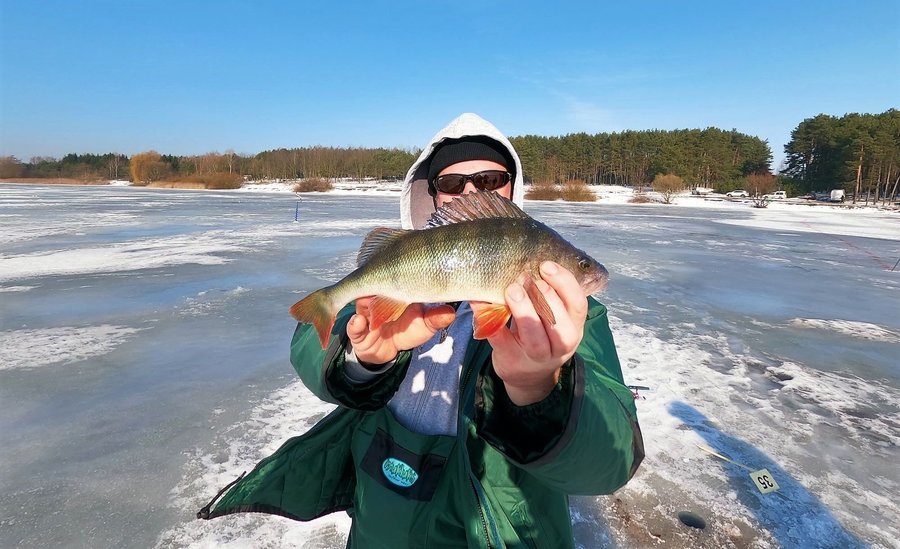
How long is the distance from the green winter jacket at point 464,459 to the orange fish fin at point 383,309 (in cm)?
14

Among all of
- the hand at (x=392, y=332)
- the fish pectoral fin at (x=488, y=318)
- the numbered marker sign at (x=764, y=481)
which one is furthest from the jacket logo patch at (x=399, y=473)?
the numbered marker sign at (x=764, y=481)

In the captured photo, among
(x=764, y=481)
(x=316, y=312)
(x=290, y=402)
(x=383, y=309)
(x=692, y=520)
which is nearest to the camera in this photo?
(x=383, y=309)

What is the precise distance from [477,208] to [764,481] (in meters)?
2.59

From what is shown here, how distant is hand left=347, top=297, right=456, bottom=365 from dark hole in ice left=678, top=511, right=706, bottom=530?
1930 millimetres

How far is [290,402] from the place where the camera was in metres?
3.77

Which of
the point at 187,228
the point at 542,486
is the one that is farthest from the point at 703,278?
the point at 187,228

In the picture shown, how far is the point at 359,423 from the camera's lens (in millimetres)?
1820

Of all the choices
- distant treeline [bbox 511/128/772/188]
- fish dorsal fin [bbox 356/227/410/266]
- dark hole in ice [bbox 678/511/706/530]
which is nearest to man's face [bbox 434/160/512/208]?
fish dorsal fin [bbox 356/227/410/266]

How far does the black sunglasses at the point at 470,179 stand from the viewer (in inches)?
89.4

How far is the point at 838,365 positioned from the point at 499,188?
449 centimetres

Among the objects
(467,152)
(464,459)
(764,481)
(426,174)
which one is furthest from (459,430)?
(764,481)

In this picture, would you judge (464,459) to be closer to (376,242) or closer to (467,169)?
(376,242)

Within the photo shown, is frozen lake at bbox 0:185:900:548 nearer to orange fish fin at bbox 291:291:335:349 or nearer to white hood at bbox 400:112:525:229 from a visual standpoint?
orange fish fin at bbox 291:291:335:349

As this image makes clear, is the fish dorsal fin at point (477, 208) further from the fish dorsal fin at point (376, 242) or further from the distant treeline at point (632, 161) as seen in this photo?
the distant treeline at point (632, 161)
